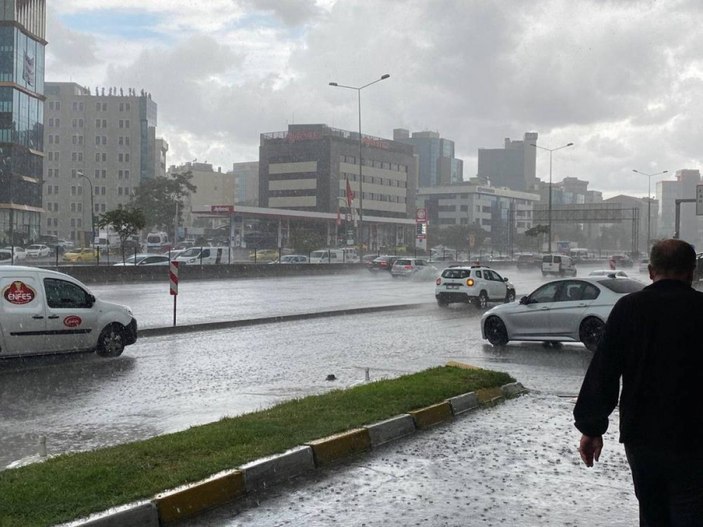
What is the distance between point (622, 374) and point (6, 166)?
318 feet

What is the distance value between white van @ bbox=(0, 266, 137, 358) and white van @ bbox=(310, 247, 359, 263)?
Result: 48.9m

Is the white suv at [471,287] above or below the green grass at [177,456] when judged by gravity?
above

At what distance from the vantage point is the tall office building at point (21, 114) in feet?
295

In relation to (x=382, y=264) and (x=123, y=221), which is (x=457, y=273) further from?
(x=382, y=264)

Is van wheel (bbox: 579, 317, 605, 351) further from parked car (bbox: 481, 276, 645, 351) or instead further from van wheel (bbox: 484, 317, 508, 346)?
van wheel (bbox: 484, 317, 508, 346)

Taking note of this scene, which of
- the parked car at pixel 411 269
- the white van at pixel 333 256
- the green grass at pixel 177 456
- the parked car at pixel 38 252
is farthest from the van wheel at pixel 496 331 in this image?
the parked car at pixel 38 252

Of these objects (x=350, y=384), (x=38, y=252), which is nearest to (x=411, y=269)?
(x=38, y=252)

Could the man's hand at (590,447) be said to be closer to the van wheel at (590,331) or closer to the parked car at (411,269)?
the van wheel at (590,331)

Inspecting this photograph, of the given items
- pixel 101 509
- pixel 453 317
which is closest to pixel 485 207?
pixel 453 317

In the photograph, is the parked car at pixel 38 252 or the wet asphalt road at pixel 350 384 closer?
the wet asphalt road at pixel 350 384

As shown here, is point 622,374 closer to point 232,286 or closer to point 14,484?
point 14,484

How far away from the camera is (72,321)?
1449cm

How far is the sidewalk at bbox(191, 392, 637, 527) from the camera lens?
19.4 feet

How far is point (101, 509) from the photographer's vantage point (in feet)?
18.3
